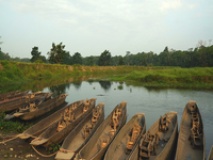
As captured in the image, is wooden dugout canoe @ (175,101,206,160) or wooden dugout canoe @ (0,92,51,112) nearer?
wooden dugout canoe @ (175,101,206,160)

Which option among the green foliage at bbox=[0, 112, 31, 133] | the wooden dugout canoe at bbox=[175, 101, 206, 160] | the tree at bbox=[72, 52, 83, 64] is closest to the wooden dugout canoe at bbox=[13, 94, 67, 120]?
the green foliage at bbox=[0, 112, 31, 133]

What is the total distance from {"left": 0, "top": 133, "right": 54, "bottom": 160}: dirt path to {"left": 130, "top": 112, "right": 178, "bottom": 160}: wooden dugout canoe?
11.3 ft

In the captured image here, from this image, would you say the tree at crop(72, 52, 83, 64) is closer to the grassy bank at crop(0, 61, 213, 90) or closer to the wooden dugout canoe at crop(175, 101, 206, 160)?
the grassy bank at crop(0, 61, 213, 90)

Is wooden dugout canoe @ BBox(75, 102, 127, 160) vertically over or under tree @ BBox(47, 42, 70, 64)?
under

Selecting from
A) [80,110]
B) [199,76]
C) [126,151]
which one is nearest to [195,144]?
[126,151]

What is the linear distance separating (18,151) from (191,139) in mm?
7072

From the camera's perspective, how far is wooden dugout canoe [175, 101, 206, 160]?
8630 mm

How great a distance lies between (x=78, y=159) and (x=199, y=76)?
106 ft

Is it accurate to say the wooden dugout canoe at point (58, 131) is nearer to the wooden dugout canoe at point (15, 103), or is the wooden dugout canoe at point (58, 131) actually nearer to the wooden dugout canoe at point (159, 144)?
the wooden dugout canoe at point (159, 144)

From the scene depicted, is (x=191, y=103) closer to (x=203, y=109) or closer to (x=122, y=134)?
(x=122, y=134)

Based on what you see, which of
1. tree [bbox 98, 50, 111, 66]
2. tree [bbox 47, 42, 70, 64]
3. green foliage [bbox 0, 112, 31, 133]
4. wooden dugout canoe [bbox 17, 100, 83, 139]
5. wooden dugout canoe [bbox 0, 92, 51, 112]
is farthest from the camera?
tree [bbox 98, 50, 111, 66]

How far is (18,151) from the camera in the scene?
9375 millimetres

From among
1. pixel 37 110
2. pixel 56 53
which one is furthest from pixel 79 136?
pixel 56 53

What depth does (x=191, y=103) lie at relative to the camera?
12.2 m
